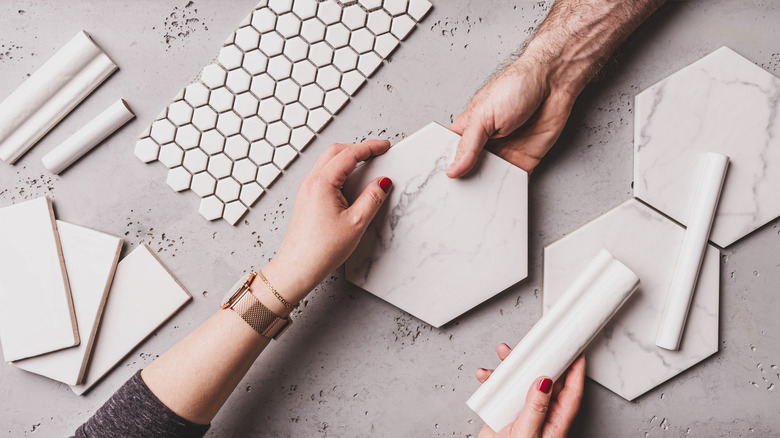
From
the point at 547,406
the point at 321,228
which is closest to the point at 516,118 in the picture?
the point at 321,228

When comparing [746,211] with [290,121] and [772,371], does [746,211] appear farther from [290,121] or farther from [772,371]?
[290,121]

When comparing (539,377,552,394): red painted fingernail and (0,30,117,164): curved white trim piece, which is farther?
(0,30,117,164): curved white trim piece

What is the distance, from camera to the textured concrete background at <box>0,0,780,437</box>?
0.91 meters

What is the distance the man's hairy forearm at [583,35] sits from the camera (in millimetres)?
873

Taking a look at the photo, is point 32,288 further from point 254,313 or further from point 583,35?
point 583,35

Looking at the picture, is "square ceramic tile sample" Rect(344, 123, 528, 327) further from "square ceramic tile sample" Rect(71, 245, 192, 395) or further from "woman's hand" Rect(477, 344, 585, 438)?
"square ceramic tile sample" Rect(71, 245, 192, 395)

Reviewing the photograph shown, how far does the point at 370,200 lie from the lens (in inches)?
31.3

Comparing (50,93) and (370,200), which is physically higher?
(50,93)

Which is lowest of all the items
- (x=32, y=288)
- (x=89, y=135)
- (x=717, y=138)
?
(x=717, y=138)

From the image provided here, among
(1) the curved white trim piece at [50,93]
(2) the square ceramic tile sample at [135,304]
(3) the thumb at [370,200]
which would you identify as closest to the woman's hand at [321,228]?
(3) the thumb at [370,200]

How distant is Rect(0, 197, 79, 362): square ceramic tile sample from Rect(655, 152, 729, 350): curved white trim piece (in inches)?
44.6

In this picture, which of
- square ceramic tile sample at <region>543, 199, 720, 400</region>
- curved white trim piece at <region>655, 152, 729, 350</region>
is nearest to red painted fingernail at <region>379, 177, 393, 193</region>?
Answer: square ceramic tile sample at <region>543, 199, 720, 400</region>

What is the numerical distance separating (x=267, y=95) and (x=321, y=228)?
32 cm

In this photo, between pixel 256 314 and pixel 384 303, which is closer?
pixel 256 314
